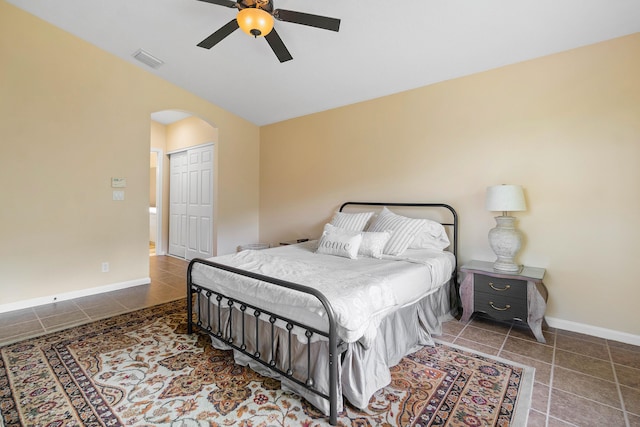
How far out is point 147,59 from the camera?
369cm

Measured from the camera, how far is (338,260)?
108 inches

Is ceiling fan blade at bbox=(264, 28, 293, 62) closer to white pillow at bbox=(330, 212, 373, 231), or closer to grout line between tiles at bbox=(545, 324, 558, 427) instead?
white pillow at bbox=(330, 212, 373, 231)

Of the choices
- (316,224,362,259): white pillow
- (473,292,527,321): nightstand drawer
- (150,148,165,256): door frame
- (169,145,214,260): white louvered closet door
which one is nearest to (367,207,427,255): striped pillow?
(316,224,362,259): white pillow

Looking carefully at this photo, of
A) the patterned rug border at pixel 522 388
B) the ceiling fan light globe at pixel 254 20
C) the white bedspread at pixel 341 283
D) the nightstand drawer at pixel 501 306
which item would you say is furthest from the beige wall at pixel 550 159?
the ceiling fan light globe at pixel 254 20

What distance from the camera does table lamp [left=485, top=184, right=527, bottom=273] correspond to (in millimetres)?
2637

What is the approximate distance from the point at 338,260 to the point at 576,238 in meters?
2.16

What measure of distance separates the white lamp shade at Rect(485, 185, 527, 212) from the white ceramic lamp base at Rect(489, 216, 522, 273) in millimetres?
168

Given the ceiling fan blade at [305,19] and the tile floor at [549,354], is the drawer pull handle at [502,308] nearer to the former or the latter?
the tile floor at [549,354]

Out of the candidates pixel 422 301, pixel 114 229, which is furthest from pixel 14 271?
pixel 422 301

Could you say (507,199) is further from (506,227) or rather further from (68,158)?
(68,158)

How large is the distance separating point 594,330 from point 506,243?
1043 millimetres

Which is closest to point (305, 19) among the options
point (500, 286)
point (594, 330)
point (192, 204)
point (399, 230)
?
point (399, 230)

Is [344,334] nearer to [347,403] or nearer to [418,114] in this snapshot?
[347,403]

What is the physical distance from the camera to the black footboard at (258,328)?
5.06 feet
